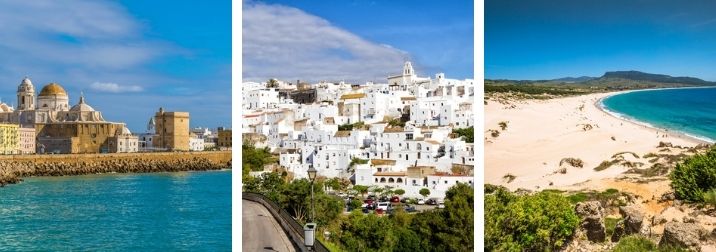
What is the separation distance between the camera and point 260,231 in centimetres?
561

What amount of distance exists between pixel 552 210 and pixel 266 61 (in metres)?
2.60

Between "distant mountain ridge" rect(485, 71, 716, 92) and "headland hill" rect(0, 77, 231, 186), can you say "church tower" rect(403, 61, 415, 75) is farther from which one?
"headland hill" rect(0, 77, 231, 186)

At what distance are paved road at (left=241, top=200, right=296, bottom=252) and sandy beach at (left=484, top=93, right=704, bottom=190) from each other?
175 centimetres

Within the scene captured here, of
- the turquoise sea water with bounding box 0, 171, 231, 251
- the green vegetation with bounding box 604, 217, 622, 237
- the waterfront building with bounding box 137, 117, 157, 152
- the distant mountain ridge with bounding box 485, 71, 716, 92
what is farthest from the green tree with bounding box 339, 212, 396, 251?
the waterfront building with bounding box 137, 117, 157, 152

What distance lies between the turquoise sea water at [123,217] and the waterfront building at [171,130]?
1.26 ft

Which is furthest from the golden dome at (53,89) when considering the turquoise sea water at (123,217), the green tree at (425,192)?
the green tree at (425,192)

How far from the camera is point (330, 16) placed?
231 inches

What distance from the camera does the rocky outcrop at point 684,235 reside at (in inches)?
199

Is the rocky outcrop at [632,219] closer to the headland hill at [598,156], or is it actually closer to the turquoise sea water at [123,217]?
the headland hill at [598,156]

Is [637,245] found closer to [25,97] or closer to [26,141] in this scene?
[25,97]

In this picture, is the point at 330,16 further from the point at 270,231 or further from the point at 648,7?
the point at 648,7

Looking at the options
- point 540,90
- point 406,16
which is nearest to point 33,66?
point 406,16

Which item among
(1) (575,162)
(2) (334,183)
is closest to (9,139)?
(2) (334,183)

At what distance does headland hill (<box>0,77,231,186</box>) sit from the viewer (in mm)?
6415
